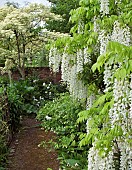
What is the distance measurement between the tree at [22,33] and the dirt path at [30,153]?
3.20 m

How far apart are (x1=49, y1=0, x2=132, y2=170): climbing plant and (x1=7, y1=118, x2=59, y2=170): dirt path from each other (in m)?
1.52

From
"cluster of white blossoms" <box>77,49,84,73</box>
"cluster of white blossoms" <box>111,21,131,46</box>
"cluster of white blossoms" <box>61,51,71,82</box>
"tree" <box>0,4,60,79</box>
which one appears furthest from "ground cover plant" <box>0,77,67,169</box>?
"cluster of white blossoms" <box>111,21,131,46</box>

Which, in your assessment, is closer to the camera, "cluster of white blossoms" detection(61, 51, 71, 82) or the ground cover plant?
"cluster of white blossoms" detection(61, 51, 71, 82)

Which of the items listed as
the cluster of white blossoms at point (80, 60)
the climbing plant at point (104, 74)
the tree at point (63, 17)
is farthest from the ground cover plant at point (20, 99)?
the cluster of white blossoms at point (80, 60)

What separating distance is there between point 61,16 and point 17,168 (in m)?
7.09

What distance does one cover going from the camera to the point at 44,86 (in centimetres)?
1094

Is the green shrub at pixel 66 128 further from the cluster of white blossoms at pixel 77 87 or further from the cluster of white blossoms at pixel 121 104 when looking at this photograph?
the cluster of white blossoms at pixel 121 104

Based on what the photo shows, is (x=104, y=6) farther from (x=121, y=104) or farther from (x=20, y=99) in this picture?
(x=20, y=99)

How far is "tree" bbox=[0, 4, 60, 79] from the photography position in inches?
384

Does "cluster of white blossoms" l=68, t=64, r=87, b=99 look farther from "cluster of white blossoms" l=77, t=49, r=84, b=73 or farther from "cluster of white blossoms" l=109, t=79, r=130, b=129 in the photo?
"cluster of white blossoms" l=109, t=79, r=130, b=129

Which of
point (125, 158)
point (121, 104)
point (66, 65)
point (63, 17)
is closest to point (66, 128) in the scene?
point (66, 65)

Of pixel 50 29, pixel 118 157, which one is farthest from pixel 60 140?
pixel 50 29

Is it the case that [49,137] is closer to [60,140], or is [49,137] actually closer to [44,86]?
[60,140]

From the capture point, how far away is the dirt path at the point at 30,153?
5578 mm
